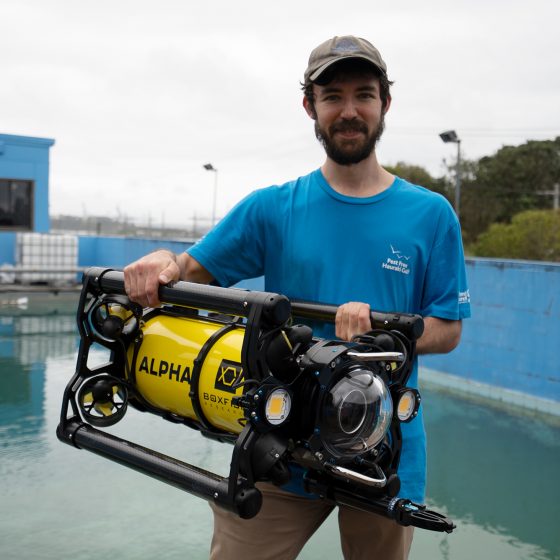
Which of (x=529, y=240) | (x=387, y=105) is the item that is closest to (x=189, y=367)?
(x=387, y=105)

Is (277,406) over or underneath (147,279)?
underneath

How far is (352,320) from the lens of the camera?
4.82 ft

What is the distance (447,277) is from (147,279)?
0.73 meters

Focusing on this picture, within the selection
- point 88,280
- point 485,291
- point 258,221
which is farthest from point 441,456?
point 88,280

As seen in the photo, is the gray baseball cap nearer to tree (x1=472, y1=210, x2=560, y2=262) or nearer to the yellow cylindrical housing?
the yellow cylindrical housing

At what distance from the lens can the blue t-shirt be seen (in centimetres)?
175

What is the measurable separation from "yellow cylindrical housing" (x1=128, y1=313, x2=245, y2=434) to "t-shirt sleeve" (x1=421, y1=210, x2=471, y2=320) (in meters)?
0.56

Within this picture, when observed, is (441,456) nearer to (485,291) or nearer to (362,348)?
(485,291)

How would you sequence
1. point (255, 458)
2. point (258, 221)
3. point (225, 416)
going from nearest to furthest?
point (255, 458) < point (225, 416) < point (258, 221)

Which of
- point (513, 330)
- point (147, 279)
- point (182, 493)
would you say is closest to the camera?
point (147, 279)

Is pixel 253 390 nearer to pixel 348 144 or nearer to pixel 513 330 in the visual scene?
pixel 348 144

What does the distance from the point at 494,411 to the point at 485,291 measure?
1.11 metres

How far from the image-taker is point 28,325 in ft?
30.0

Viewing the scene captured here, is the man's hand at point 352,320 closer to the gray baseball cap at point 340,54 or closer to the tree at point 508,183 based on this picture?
the gray baseball cap at point 340,54
